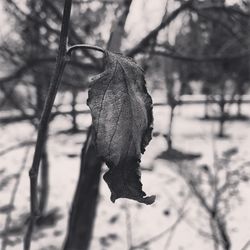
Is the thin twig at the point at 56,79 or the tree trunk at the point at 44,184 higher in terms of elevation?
the thin twig at the point at 56,79

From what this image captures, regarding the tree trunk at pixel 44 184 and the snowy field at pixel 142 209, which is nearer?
the snowy field at pixel 142 209

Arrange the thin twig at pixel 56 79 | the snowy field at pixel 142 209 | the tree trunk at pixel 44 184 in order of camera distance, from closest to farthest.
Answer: the thin twig at pixel 56 79
the snowy field at pixel 142 209
the tree trunk at pixel 44 184

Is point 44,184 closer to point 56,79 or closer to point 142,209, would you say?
point 142,209

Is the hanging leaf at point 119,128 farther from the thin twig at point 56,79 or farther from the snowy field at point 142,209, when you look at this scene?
the snowy field at point 142,209

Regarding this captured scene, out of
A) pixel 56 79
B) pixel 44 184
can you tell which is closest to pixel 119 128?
pixel 56 79

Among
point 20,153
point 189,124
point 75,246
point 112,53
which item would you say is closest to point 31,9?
point 75,246

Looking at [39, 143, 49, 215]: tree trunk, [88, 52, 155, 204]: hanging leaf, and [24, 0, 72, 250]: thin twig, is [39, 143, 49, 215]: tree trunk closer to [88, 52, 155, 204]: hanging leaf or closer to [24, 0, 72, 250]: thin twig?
[24, 0, 72, 250]: thin twig

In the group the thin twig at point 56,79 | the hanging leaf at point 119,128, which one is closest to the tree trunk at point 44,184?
the thin twig at point 56,79

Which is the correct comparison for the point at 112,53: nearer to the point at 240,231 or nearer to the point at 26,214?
the point at 240,231

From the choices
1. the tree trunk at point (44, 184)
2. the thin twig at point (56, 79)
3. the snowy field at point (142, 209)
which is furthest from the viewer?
the tree trunk at point (44, 184)
